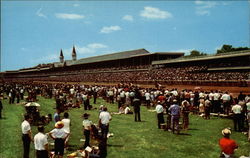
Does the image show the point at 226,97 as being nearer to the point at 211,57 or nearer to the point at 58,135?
the point at 58,135

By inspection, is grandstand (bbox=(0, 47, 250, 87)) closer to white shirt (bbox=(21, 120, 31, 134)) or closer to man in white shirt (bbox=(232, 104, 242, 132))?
man in white shirt (bbox=(232, 104, 242, 132))

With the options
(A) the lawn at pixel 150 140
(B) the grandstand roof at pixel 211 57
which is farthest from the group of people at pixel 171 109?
(B) the grandstand roof at pixel 211 57

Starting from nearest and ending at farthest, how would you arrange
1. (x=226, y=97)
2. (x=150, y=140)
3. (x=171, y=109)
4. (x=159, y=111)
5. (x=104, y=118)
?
(x=104, y=118), (x=150, y=140), (x=171, y=109), (x=159, y=111), (x=226, y=97)

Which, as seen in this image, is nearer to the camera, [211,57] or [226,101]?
[226,101]

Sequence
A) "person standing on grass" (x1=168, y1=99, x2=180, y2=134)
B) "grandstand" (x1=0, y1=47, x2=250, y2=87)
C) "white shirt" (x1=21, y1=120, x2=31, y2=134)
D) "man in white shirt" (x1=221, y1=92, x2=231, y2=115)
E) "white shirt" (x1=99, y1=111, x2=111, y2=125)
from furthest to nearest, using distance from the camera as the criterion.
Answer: "grandstand" (x1=0, y1=47, x2=250, y2=87) < "man in white shirt" (x1=221, y1=92, x2=231, y2=115) < "person standing on grass" (x1=168, y1=99, x2=180, y2=134) < "white shirt" (x1=99, y1=111, x2=111, y2=125) < "white shirt" (x1=21, y1=120, x2=31, y2=134)

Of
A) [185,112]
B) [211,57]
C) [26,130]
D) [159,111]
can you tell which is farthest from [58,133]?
[211,57]

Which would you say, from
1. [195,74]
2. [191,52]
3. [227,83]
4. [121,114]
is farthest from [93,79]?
[191,52]

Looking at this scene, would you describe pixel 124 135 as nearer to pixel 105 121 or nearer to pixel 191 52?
pixel 105 121

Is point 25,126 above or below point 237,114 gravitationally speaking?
above

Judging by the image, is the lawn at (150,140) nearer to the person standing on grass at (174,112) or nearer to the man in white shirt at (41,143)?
the person standing on grass at (174,112)

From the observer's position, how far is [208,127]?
1538 cm

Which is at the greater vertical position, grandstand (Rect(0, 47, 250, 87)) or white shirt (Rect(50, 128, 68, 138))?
grandstand (Rect(0, 47, 250, 87))

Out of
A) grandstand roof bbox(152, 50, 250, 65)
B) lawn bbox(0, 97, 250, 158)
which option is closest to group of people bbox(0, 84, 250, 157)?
lawn bbox(0, 97, 250, 158)

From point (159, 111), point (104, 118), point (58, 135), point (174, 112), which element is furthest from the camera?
point (159, 111)
